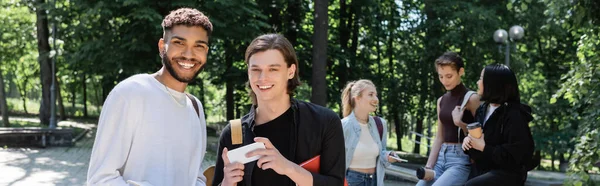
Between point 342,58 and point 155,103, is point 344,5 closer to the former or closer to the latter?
point 342,58

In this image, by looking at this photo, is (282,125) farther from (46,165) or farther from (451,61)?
(46,165)

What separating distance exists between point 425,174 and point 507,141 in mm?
1033

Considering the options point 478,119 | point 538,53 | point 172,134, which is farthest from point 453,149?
point 538,53

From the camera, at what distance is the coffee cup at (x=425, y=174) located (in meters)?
5.01

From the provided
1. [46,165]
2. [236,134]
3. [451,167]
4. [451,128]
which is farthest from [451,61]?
[46,165]

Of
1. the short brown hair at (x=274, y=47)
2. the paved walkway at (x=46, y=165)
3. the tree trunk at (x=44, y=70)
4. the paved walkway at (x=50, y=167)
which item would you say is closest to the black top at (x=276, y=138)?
the short brown hair at (x=274, y=47)

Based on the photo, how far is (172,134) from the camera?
260 cm

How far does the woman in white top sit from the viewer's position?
5.50 metres

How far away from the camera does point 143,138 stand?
2.52 metres

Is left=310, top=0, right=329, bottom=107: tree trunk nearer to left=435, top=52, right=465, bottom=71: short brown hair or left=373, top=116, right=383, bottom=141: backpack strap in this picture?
left=373, top=116, right=383, bottom=141: backpack strap

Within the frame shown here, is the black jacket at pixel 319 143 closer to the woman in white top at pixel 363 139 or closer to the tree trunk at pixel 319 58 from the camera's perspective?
the woman in white top at pixel 363 139

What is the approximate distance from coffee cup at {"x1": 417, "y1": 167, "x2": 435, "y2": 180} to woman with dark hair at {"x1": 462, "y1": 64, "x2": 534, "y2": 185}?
26.2 inches

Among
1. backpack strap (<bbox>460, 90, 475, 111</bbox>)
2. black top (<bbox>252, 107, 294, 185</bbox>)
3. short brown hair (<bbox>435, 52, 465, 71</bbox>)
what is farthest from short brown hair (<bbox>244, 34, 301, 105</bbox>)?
short brown hair (<bbox>435, 52, 465, 71</bbox>)

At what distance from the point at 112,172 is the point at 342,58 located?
18799 mm
